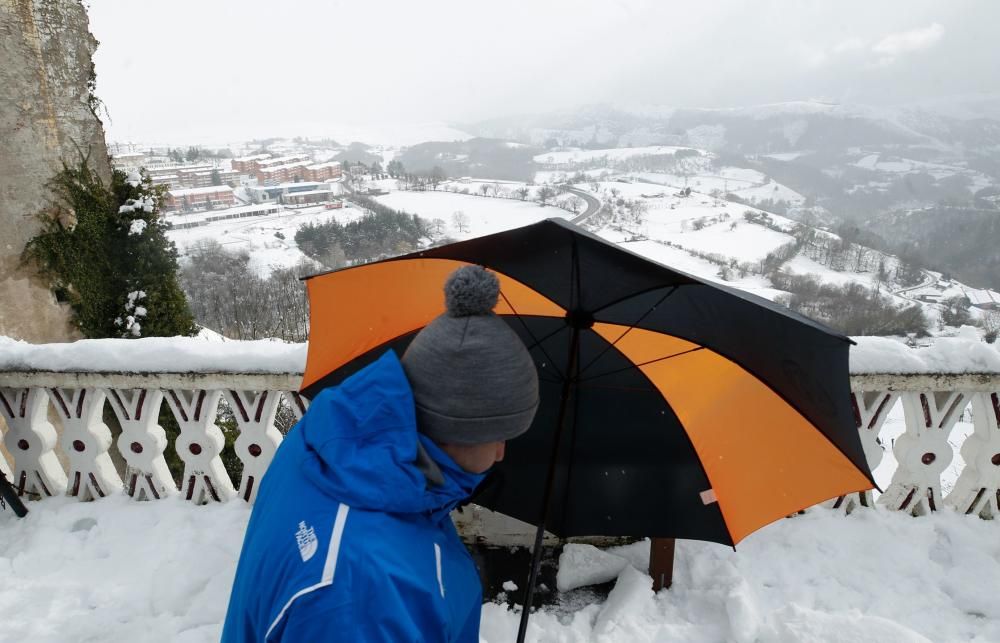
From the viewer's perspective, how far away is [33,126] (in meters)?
12.6

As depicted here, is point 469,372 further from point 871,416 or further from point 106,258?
point 106,258

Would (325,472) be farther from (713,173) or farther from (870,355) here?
(713,173)

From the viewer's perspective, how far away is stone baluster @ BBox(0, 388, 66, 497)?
10.6 feet

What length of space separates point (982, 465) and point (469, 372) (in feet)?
11.0

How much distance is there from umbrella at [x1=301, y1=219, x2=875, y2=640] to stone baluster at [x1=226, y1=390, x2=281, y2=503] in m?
1.06

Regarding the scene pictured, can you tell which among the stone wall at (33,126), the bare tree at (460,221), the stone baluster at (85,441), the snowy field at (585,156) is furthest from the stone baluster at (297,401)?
the snowy field at (585,156)

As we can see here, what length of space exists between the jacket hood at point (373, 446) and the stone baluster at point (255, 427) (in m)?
2.19

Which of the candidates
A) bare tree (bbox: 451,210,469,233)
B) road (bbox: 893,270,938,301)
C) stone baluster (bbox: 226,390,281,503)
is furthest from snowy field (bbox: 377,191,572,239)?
stone baluster (bbox: 226,390,281,503)

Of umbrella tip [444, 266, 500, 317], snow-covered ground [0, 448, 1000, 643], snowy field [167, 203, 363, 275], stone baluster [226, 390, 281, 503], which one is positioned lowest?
snowy field [167, 203, 363, 275]

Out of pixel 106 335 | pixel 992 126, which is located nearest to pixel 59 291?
pixel 106 335

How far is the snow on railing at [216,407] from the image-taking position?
111 inches

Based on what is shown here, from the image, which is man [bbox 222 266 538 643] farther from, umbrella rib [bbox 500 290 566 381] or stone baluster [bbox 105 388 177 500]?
stone baluster [bbox 105 388 177 500]

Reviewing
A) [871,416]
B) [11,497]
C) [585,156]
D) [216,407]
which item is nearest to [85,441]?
[11,497]

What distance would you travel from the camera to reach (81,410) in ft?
10.6
